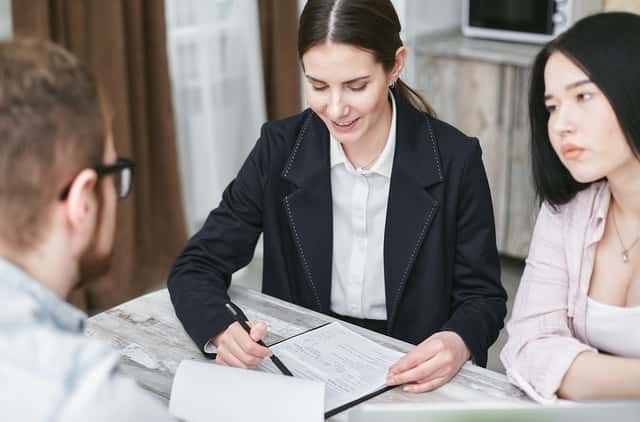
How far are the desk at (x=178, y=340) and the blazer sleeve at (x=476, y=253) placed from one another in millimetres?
232

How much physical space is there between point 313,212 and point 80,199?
90 centimetres

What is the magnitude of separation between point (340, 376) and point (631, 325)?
19.4 inches

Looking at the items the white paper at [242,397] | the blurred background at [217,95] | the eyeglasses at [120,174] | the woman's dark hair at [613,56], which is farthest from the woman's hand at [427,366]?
the blurred background at [217,95]

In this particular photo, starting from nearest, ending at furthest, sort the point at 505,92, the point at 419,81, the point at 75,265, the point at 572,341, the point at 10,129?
the point at 10,129, the point at 75,265, the point at 572,341, the point at 505,92, the point at 419,81

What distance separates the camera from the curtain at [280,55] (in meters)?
3.68

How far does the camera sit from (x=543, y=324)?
155 cm

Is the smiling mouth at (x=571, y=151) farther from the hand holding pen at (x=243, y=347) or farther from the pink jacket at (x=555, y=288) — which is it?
the hand holding pen at (x=243, y=347)

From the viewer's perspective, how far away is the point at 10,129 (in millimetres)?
984

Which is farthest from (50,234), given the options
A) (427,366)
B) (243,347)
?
(427,366)

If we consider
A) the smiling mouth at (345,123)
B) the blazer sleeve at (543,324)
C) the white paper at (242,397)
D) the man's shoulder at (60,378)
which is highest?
the smiling mouth at (345,123)

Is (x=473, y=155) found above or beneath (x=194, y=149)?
above

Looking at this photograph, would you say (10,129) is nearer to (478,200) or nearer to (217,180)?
(478,200)

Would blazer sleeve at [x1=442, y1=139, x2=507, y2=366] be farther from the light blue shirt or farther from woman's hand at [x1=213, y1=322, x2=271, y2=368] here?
the light blue shirt

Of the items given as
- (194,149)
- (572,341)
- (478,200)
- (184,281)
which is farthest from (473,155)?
(194,149)
